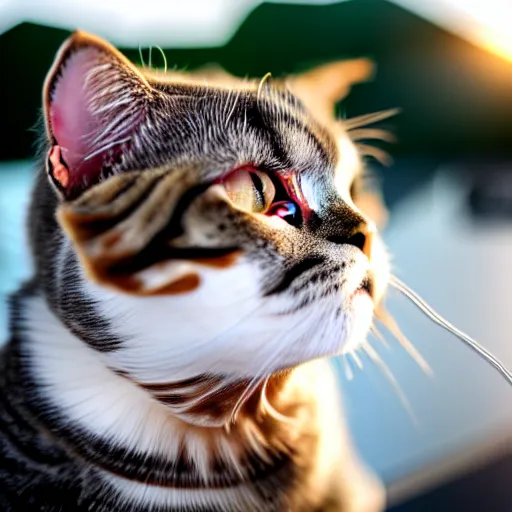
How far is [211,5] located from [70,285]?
30 centimetres

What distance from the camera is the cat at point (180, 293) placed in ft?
0.98

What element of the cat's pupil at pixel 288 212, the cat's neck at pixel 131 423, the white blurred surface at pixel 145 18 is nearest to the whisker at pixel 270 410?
the cat's neck at pixel 131 423

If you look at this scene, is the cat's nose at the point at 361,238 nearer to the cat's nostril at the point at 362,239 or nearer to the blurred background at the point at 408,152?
the cat's nostril at the point at 362,239

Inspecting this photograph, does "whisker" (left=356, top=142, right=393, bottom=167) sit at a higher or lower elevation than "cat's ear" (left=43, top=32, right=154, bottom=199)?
lower

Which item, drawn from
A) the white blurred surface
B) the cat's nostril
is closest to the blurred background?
the white blurred surface

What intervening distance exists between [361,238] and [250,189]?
0.24 ft

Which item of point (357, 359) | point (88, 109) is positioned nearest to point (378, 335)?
point (357, 359)

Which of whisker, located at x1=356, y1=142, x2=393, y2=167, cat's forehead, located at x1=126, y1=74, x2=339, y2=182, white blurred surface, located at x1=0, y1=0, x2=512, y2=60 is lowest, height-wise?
whisker, located at x1=356, y1=142, x2=393, y2=167

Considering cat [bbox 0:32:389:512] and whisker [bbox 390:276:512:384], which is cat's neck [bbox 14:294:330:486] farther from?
whisker [bbox 390:276:512:384]

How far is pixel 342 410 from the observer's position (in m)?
0.48

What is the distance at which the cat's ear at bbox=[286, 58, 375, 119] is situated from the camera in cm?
42

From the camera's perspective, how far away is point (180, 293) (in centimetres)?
30

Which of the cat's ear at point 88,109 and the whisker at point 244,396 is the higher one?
the cat's ear at point 88,109

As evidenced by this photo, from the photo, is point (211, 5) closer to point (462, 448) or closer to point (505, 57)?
point (505, 57)
